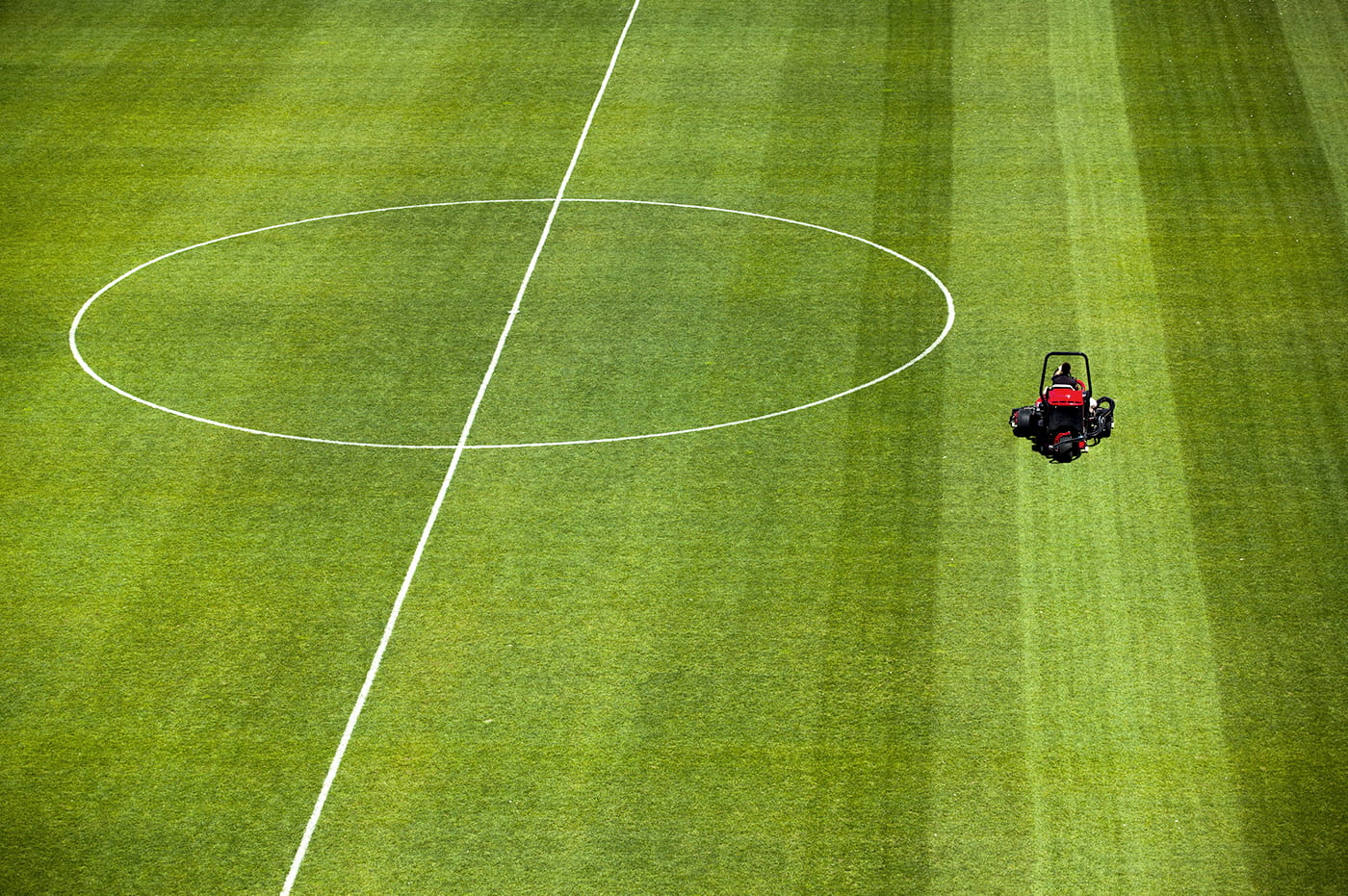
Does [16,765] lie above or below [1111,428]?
above

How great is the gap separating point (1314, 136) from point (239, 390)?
52.0ft

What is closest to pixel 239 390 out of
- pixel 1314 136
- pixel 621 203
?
pixel 621 203

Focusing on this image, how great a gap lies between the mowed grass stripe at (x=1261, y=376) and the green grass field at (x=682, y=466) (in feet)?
0.22

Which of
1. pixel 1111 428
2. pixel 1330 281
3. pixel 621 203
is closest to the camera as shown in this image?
pixel 1111 428

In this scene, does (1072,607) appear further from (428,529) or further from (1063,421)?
(428,529)

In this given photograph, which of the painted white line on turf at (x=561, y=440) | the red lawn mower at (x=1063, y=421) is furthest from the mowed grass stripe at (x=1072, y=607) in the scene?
the painted white line on turf at (x=561, y=440)

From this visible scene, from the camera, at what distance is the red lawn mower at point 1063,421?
17656 mm

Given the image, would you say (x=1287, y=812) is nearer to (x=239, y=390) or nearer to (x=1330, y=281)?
(x=1330, y=281)

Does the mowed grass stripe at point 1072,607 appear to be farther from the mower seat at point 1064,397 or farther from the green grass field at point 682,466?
the mower seat at point 1064,397

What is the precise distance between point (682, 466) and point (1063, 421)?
12.7ft

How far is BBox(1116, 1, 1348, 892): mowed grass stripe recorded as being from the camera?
13.7 meters

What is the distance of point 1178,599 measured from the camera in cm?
1564

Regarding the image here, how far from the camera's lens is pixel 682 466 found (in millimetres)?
17984

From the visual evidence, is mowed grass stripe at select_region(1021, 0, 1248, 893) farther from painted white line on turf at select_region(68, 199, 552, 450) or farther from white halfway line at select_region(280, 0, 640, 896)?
painted white line on turf at select_region(68, 199, 552, 450)
